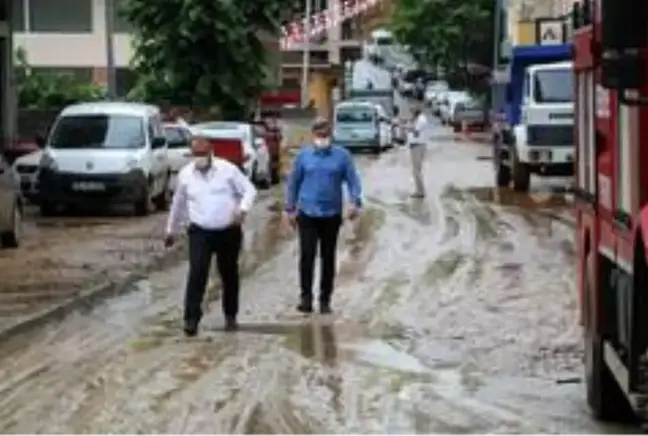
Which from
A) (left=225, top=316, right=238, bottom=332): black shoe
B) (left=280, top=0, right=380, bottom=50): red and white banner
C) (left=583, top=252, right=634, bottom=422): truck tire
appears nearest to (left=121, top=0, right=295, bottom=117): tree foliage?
(left=225, top=316, right=238, bottom=332): black shoe

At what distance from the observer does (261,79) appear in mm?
47438

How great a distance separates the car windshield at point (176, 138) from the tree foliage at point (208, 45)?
9932 millimetres

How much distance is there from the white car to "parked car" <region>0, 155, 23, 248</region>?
11.3 m

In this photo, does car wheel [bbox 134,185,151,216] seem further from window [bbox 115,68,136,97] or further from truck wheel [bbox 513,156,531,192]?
window [bbox 115,68,136,97]

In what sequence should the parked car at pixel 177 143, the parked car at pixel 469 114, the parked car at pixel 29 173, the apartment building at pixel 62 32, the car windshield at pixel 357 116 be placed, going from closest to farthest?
1. the parked car at pixel 29 173
2. the parked car at pixel 177 143
3. the car windshield at pixel 357 116
4. the apartment building at pixel 62 32
5. the parked car at pixel 469 114

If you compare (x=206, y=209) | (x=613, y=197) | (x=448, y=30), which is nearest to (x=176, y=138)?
(x=206, y=209)

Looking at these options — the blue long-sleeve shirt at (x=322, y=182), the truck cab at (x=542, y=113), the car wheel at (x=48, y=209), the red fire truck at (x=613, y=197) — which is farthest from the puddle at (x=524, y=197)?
the red fire truck at (x=613, y=197)

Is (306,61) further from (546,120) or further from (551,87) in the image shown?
(546,120)

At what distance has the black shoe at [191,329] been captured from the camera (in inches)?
592

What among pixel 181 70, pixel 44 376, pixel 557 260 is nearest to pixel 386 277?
pixel 557 260

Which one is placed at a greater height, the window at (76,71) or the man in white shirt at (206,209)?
the window at (76,71)

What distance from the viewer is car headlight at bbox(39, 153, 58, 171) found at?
30000mm

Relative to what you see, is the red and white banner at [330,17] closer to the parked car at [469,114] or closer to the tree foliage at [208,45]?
the parked car at [469,114]

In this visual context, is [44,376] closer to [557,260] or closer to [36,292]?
[36,292]
